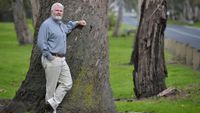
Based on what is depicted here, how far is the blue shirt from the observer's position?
10.4 meters

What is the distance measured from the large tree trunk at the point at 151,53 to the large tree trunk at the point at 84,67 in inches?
166

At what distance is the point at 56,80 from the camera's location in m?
10.6

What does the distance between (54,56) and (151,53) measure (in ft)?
18.1

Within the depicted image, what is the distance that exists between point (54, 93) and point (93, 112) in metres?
0.88

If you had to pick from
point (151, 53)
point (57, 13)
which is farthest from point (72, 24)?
point (151, 53)

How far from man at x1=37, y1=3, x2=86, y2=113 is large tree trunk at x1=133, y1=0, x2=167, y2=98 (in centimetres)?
503

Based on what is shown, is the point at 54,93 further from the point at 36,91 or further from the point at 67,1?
the point at 67,1

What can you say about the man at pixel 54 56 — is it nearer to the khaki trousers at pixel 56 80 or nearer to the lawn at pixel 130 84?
the khaki trousers at pixel 56 80

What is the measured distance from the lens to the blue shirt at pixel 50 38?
10352mm

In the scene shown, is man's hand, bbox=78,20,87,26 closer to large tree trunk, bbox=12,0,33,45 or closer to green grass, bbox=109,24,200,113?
green grass, bbox=109,24,200,113

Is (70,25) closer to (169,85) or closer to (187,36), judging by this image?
(169,85)

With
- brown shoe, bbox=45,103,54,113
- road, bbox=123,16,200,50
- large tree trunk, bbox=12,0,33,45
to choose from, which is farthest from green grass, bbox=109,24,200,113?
large tree trunk, bbox=12,0,33,45

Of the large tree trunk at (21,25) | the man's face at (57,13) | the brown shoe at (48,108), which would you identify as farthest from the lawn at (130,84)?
the large tree trunk at (21,25)

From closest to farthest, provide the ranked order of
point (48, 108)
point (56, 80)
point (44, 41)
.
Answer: point (44, 41), point (56, 80), point (48, 108)
